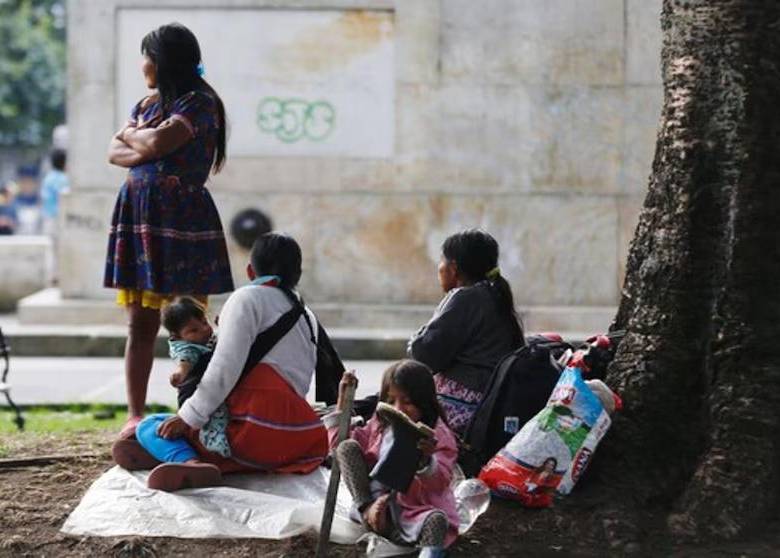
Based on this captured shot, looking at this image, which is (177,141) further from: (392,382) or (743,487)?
(743,487)

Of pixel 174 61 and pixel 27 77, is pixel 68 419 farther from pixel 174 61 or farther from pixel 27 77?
pixel 27 77

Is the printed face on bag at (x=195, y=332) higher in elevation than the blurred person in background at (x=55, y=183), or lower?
lower

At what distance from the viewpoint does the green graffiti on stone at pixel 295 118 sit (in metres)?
12.6

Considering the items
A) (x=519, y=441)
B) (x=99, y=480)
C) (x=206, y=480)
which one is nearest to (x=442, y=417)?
(x=519, y=441)

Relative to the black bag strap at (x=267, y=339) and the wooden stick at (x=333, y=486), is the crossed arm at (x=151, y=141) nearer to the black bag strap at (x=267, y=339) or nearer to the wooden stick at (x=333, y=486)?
the black bag strap at (x=267, y=339)

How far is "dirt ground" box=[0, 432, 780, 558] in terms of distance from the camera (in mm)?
5168

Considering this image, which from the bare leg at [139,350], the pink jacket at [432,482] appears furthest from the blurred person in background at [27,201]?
the pink jacket at [432,482]

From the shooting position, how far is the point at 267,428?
217 inches

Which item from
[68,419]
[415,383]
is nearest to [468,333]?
[415,383]

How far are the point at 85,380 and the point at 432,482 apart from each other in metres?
6.24

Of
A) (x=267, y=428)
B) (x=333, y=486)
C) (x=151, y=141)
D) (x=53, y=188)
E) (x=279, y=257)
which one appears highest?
(x=151, y=141)

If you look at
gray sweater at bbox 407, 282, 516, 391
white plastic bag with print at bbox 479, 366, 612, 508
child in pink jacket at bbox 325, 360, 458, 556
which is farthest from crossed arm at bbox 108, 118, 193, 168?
white plastic bag with print at bbox 479, 366, 612, 508

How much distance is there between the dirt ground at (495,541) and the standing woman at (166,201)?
2.97ft

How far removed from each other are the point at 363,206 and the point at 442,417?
23.7 feet
